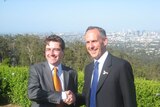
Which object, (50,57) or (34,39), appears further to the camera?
(34,39)

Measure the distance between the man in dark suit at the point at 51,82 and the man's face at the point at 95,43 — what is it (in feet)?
1.19

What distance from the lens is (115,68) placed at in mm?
2990

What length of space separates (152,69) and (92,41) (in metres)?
38.9

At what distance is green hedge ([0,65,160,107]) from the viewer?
8.15 meters

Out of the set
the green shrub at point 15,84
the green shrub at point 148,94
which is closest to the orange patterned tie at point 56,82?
the green shrub at point 148,94

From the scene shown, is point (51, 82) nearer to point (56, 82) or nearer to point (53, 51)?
Answer: point (56, 82)

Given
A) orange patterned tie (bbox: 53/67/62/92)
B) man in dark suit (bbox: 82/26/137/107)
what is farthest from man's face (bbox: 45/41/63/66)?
man in dark suit (bbox: 82/26/137/107)

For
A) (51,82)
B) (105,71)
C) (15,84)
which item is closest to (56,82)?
(51,82)

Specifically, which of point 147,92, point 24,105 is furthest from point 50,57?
point 24,105

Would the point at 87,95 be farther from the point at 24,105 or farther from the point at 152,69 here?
the point at 152,69

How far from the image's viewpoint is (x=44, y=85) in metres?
3.27

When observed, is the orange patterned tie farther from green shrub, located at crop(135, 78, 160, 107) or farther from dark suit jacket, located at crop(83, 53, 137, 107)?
green shrub, located at crop(135, 78, 160, 107)

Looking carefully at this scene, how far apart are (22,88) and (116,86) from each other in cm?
760

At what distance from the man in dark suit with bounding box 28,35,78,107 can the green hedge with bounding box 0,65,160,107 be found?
505cm
